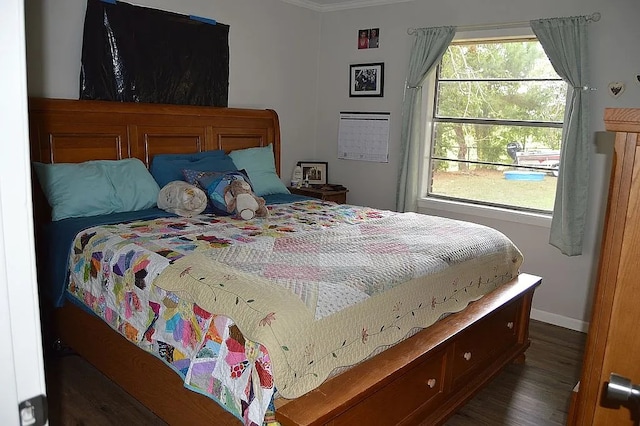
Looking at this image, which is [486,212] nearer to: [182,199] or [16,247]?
A: [182,199]

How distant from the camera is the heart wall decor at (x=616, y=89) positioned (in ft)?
10.7

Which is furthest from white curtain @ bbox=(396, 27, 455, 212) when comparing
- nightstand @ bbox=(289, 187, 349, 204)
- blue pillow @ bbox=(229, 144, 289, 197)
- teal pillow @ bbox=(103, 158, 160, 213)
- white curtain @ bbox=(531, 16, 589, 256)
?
teal pillow @ bbox=(103, 158, 160, 213)

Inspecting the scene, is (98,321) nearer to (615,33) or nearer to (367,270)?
(367,270)

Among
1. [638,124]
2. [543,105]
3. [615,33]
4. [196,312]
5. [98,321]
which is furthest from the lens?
[543,105]

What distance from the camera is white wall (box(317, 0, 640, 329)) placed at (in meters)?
3.29

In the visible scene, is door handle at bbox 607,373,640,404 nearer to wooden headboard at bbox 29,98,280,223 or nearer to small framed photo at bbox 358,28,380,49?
wooden headboard at bbox 29,98,280,223

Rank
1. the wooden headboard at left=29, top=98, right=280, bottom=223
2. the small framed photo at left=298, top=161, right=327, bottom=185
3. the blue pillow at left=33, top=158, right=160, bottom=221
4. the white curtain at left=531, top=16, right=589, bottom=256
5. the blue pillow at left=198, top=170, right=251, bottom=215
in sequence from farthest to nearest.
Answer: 1. the small framed photo at left=298, top=161, right=327, bottom=185
2. the white curtain at left=531, top=16, right=589, bottom=256
3. the blue pillow at left=198, top=170, right=251, bottom=215
4. the wooden headboard at left=29, top=98, right=280, bottom=223
5. the blue pillow at left=33, top=158, right=160, bottom=221

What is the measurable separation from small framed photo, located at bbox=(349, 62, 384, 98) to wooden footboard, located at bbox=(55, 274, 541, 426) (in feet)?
7.40

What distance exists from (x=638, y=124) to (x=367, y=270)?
1329mm

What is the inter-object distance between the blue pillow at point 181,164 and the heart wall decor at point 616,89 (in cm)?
267

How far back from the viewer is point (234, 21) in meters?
4.09

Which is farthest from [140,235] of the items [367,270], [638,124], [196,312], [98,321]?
[638,124]

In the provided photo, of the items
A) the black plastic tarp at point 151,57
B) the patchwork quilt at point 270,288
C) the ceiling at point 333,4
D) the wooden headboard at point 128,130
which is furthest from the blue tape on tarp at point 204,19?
the patchwork quilt at point 270,288

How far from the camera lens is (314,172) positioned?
15.9 ft
